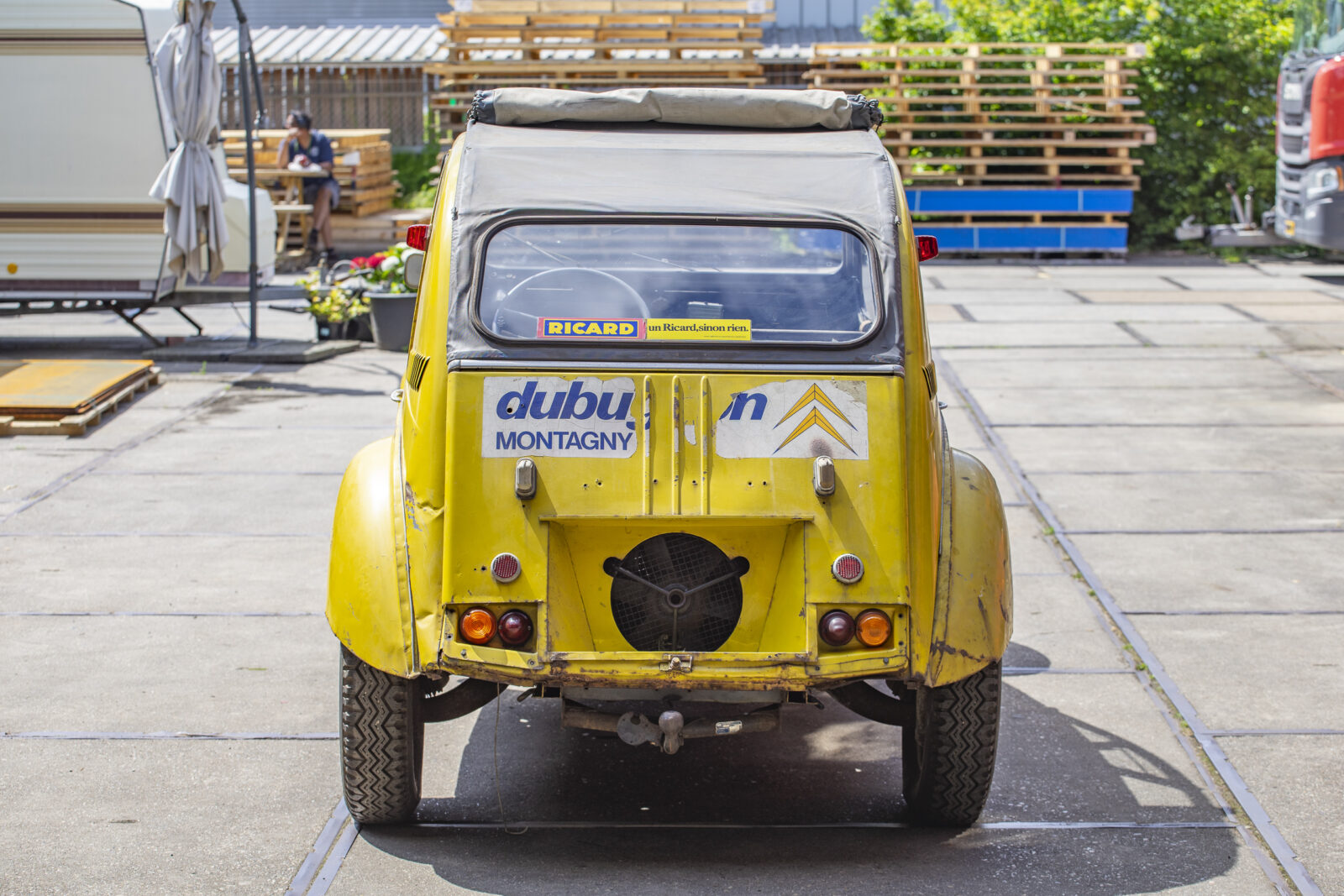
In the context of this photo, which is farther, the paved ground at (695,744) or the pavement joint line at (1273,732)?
the pavement joint line at (1273,732)

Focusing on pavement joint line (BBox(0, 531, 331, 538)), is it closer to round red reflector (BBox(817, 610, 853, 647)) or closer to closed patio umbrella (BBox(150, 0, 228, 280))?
round red reflector (BBox(817, 610, 853, 647))

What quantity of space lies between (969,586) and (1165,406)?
7.27 m

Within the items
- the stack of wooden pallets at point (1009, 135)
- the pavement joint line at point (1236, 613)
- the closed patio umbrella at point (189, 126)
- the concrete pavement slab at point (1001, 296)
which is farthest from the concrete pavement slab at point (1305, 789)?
the stack of wooden pallets at point (1009, 135)

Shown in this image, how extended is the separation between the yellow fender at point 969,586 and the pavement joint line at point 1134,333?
934 cm

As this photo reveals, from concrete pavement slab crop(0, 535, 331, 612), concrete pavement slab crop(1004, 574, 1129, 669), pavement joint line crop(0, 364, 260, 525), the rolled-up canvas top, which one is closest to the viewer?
the rolled-up canvas top

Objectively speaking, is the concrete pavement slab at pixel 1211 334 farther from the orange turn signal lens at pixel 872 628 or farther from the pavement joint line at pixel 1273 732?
the orange turn signal lens at pixel 872 628

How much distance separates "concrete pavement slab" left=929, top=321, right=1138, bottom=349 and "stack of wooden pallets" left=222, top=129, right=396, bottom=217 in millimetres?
10389

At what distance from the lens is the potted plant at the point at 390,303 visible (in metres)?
13.5

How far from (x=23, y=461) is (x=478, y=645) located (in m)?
6.62

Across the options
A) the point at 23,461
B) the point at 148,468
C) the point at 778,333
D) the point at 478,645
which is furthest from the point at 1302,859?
the point at 23,461

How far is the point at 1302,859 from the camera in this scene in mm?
4352

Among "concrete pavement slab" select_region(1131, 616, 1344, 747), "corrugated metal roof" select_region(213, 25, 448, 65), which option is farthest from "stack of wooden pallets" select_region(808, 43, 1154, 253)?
"concrete pavement slab" select_region(1131, 616, 1344, 747)

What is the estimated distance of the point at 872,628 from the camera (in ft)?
13.5

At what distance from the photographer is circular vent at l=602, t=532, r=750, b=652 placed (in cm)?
429
